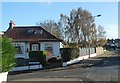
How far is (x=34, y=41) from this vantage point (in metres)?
51.2

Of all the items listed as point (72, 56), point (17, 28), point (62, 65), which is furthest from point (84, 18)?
point (62, 65)

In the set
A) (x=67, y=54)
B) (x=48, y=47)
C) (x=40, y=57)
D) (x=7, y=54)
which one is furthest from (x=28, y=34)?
(x=7, y=54)

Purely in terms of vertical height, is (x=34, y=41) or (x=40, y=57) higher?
(x=34, y=41)

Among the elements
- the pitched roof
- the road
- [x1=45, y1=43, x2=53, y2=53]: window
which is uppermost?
the pitched roof

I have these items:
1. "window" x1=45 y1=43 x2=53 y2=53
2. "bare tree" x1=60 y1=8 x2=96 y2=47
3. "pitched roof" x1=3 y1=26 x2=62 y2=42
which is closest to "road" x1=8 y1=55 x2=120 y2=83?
"window" x1=45 y1=43 x2=53 y2=53

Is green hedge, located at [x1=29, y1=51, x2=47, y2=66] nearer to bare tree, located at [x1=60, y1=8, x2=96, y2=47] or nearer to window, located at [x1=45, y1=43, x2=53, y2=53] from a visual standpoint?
window, located at [x1=45, y1=43, x2=53, y2=53]

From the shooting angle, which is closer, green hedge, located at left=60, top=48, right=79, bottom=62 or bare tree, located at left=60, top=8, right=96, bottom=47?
green hedge, located at left=60, top=48, right=79, bottom=62

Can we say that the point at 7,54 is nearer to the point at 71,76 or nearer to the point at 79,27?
the point at 71,76

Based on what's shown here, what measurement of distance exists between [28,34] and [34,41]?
4.23 m

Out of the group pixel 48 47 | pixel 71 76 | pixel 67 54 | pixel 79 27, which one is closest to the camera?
pixel 71 76

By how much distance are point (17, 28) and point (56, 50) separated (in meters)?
10.4

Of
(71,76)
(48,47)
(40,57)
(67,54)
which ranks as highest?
(48,47)

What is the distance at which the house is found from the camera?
5080 centimetres

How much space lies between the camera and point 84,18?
7344 centimetres
